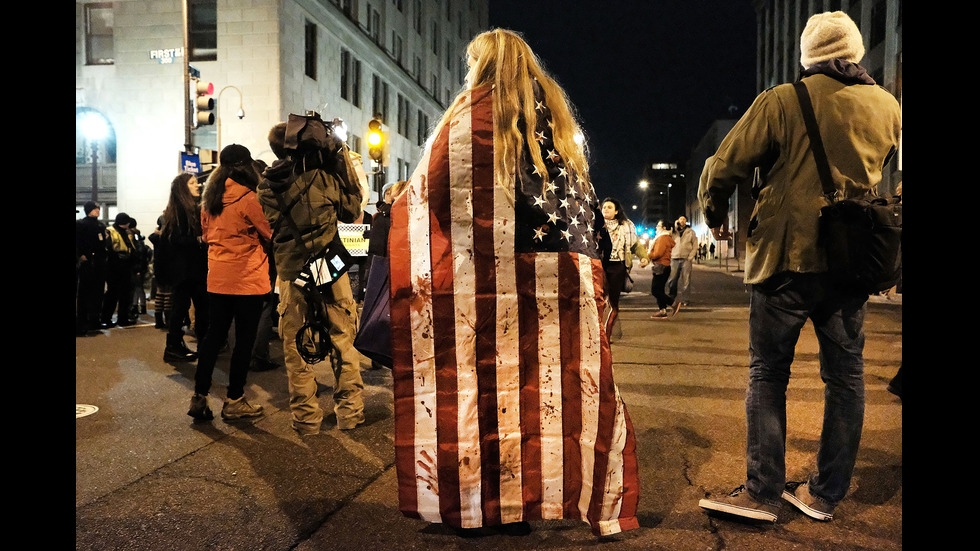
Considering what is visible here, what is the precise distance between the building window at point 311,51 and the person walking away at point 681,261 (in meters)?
19.5

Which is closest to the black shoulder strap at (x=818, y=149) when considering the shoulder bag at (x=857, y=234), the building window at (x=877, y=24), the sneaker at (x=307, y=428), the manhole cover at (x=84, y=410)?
the shoulder bag at (x=857, y=234)

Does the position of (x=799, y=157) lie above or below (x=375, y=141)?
below

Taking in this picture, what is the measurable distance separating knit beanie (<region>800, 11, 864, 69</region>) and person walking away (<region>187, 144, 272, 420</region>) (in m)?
3.44

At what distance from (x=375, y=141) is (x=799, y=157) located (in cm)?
1064

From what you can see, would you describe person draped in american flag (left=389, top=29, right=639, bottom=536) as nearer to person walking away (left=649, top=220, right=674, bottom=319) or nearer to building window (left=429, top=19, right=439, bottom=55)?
person walking away (left=649, top=220, right=674, bottom=319)

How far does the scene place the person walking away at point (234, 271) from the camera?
4.48 metres

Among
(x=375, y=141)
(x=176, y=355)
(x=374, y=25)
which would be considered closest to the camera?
(x=176, y=355)

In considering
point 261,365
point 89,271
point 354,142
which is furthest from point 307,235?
point 354,142

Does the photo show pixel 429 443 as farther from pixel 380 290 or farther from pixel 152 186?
pixel 152 186

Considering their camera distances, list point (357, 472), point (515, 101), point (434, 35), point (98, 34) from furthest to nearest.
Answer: point (434, 35)
point (98, 34)
point (357, 472)
point (515, 101)

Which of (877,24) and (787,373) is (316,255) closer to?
(787,373)

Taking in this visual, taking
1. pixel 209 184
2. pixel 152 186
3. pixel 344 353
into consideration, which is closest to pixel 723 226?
pixel 344 353

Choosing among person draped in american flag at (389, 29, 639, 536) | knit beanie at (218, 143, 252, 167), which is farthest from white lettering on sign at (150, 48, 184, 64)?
person draped in american flag at (389, 29, 639, 536)

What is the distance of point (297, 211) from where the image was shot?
4.28m
